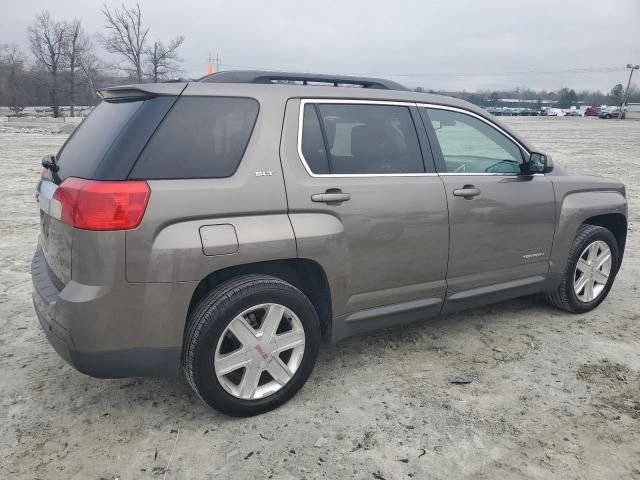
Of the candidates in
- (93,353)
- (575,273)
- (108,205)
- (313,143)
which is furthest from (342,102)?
(575,273)

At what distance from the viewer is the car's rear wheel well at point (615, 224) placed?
4.49 m

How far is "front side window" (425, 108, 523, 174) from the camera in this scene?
3.60 m

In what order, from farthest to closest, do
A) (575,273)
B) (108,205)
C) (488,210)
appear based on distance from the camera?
(575,273), (488,210), (108,205)

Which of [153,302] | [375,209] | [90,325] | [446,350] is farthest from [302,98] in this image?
[446,350]

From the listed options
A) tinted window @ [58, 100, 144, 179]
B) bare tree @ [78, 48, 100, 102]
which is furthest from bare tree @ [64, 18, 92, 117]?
tinted window @ [58, 100, 144, 179]

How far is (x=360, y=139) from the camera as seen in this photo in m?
3.22

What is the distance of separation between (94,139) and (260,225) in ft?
3.32

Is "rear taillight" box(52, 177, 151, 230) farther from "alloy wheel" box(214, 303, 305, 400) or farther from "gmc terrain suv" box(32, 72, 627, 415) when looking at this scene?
"alloy wheel" box(214, 303, 305, 400)

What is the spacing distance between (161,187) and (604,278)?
3880 mm

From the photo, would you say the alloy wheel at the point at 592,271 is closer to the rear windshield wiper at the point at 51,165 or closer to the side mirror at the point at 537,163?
the side mirror at the point at 537,163

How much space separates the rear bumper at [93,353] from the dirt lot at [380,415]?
15.1 inches

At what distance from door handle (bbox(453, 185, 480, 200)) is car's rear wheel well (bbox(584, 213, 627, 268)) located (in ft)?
5.12

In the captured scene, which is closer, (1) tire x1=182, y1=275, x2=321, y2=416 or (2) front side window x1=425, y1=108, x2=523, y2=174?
(1) tire x1=182, y1=275, x2=321, y2=416

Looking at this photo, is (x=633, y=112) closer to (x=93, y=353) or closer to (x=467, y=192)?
(x=467, y=192)
